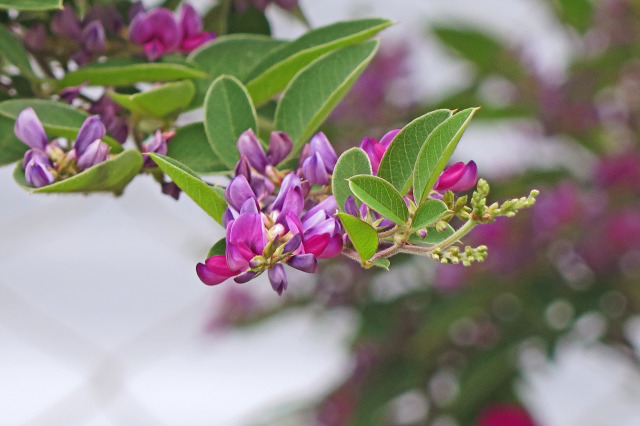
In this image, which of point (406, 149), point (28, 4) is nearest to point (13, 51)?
point (28, 4)

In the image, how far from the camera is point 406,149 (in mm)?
173

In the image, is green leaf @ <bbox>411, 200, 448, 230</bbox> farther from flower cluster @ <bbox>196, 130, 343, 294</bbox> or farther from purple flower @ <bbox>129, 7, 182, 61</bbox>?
purple flower @ <bbox>129, 7, 182, 61</bbox>

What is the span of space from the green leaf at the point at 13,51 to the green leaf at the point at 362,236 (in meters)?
0.13

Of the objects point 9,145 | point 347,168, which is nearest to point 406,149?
point 347,168

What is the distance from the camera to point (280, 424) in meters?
0.88

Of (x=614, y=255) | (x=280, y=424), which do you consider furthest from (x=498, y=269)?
(x=280, y=424)

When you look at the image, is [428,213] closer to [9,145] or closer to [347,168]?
[347,168]

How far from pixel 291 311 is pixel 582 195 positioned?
316 millimetres

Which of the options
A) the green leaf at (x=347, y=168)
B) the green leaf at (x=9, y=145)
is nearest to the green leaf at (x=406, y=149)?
the green leaf at (x=347, y=168)

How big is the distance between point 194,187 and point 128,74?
72 mm

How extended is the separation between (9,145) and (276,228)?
0.09m

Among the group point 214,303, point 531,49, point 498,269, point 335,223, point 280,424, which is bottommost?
point 280,424

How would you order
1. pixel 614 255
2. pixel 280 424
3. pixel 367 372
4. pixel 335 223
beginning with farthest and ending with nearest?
pixel 280 424 → pixel 367 372 → pixel 614 255 → pixel 335 223

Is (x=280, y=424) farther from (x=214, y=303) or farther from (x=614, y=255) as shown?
Result: (x=614, y=255)
